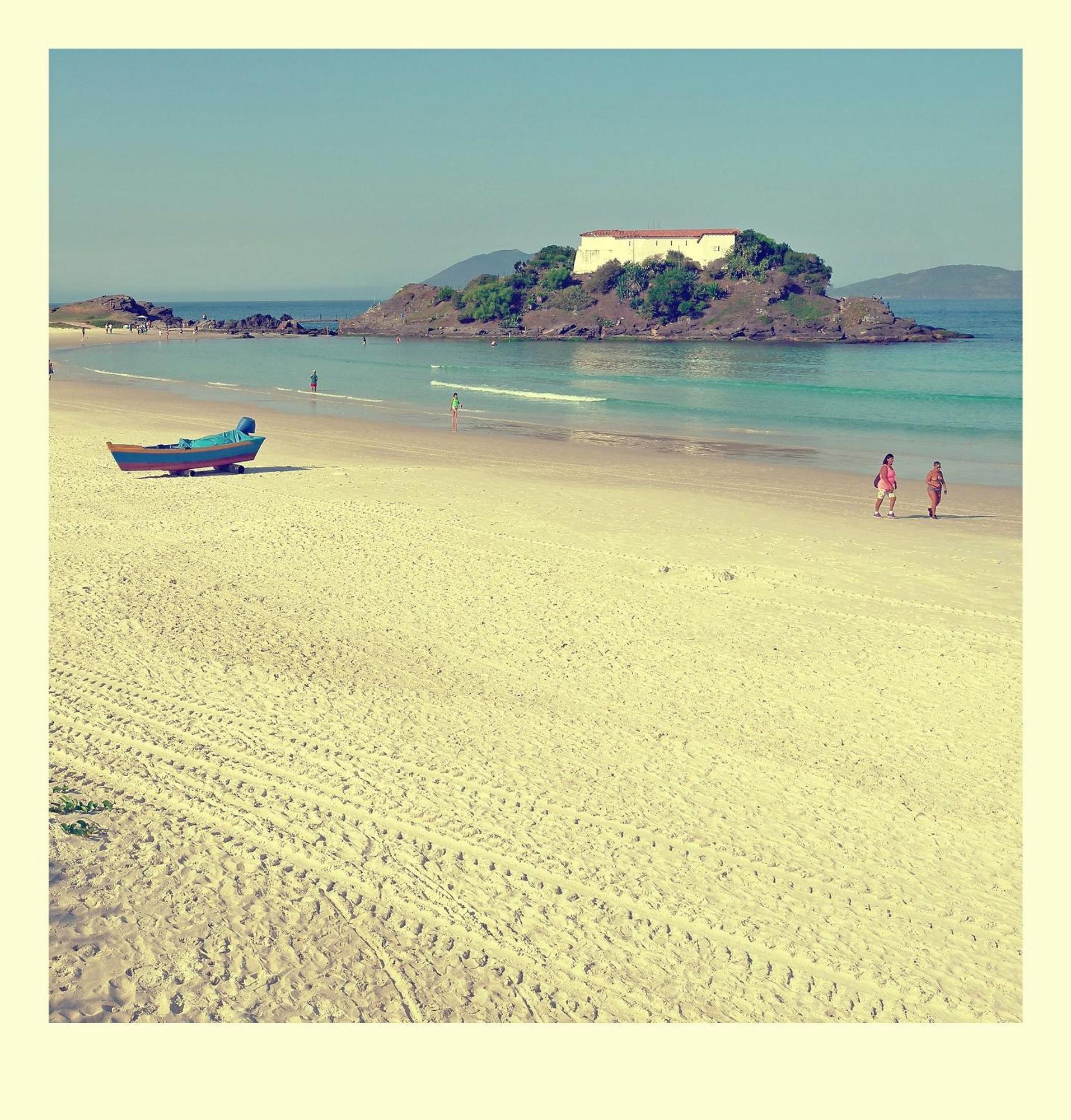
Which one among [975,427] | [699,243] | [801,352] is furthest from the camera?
[699,243]

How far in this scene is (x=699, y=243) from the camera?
139750 millimetres

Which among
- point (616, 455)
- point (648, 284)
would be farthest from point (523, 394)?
point (648, 284)

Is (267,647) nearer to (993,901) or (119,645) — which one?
(119,645)

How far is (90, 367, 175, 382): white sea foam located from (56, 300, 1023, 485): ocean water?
200 mm

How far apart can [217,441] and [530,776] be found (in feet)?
55.8

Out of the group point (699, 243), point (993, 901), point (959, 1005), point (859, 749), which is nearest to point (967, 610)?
point (859, 749)

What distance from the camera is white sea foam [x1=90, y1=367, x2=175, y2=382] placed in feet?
192

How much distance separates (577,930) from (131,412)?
36.8 meters

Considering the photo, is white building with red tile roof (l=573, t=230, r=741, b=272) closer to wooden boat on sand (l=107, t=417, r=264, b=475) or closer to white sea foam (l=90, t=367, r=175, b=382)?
white sea foam (l=90, t=367, r=175, b=382)

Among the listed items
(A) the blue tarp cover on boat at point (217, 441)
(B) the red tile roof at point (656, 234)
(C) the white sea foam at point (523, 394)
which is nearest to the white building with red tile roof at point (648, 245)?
(B) the red tile roof at point (656, 234)

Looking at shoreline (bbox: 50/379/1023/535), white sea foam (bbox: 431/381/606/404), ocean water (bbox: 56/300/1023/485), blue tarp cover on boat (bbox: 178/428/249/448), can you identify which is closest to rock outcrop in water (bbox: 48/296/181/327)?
ocean water (bbox: 56/300/1023/485)

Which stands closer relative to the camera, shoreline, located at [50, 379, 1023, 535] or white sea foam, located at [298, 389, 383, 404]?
shoreline, located at [50, 379, 1023, 535]

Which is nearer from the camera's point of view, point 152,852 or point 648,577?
point 152,852

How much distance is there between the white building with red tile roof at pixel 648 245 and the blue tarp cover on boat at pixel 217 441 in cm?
12317
